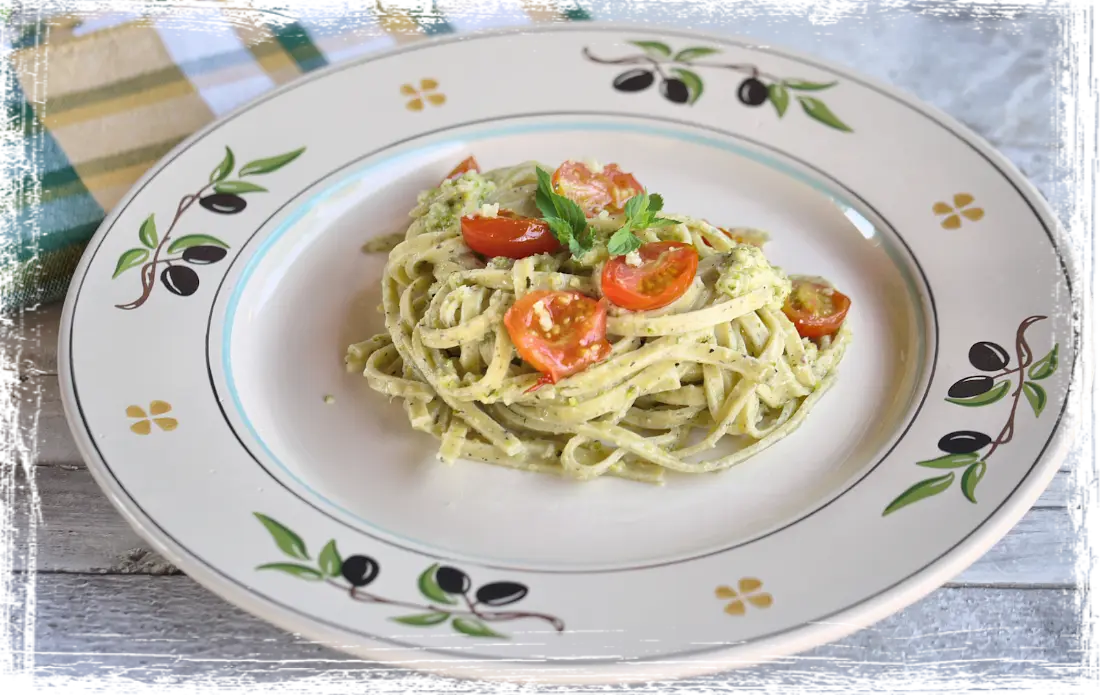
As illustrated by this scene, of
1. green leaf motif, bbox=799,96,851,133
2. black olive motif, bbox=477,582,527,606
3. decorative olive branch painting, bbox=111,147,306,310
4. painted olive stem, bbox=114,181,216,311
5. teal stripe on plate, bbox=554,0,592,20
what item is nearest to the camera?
black olive motif, bbox=477,582,527,606

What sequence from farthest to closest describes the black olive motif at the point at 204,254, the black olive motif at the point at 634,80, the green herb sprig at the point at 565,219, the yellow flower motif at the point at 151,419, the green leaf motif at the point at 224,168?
the black olive motif at the point at 634,80, the green leaf motif at the point at 224,168, the black olive motif at the point at 204,254, the green herb sprig at the point at 565,219, the yellow flower motif at the point at 151,419

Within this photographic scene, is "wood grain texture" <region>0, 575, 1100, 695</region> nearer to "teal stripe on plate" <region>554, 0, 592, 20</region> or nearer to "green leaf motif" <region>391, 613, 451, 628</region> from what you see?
"green leaf motif" <region>391, 613, 451, 628</region>

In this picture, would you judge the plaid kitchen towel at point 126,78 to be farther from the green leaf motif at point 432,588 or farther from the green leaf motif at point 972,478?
the green leaf motif at point 972,478

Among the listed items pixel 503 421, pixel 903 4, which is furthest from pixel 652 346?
pixel 903 4

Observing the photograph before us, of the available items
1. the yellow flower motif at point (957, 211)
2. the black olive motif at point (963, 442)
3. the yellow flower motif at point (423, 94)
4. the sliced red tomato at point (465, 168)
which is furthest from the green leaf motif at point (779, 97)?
the black olive motif at point (963, 442)

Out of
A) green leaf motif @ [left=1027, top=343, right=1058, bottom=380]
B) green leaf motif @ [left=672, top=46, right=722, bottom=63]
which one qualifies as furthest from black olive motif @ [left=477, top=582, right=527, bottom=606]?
green leaf motif @ [left=672, top=46, right=722, bottom=63]

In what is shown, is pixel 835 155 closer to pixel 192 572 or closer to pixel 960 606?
pixel 960 606
